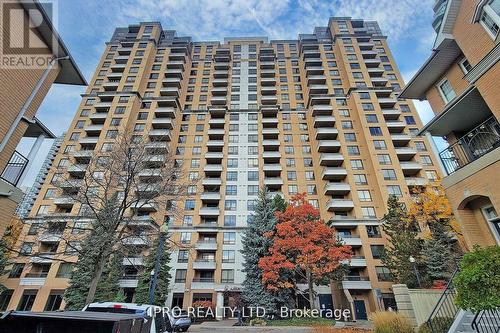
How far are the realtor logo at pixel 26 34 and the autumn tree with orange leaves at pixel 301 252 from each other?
22.3m

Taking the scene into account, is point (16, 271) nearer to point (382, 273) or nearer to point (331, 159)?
point (331, 159)

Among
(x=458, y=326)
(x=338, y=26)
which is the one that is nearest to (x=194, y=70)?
(x=338, y=26)

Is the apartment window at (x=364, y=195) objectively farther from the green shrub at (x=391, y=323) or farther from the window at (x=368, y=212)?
the green shrub at (x=391, y=323)

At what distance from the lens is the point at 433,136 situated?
13078 millimetres

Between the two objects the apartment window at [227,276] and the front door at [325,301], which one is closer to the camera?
the front door at [325,301]

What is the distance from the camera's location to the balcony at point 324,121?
157 ft

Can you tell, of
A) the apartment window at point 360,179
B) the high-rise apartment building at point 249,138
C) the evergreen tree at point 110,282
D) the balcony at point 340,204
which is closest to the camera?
the evergreen tree at point 110,282

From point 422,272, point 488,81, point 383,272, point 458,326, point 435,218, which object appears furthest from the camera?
point 383,272

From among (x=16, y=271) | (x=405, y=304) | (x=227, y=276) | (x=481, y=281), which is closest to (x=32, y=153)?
(x=481, y=281)

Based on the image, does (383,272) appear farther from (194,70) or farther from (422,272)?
(194,70)

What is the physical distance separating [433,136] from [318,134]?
34163 mm

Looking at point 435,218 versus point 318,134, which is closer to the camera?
point 435,218

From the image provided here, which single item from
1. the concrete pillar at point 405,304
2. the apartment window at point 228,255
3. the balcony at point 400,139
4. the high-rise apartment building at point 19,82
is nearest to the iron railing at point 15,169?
the high-rise apartment building at point 19,82

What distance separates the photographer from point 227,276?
37562 mm
